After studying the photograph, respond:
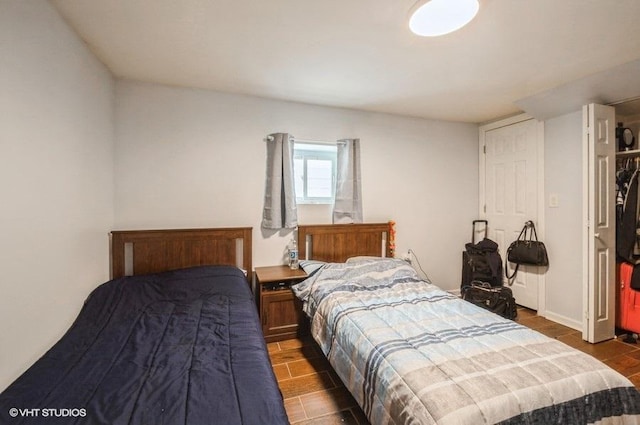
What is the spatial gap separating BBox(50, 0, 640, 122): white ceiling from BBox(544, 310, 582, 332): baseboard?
7.50ft

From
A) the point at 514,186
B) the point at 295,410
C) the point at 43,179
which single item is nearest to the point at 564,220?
the point at 514,186

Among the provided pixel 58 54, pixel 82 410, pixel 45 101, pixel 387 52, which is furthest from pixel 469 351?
pixel 58 54

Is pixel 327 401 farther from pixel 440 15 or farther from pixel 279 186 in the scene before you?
pixel 440 15

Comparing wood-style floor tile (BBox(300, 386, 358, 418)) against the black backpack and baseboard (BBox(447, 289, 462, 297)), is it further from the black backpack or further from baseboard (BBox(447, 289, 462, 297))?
baseboard (BBox(447, 289, 462, 297))

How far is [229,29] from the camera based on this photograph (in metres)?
1.74

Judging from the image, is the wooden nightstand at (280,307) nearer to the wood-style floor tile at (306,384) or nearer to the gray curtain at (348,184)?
the wood-style floor tile at (306,384)

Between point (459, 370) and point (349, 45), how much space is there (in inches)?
77.8

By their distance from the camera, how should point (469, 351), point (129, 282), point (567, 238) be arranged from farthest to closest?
point (567, 238)
point (129, 282)
point (469, 351)

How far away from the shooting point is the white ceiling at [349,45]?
5.10 ft

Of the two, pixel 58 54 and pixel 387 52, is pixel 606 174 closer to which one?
pixel 387 52

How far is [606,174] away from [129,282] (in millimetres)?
4120

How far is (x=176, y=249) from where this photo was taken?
2.56m

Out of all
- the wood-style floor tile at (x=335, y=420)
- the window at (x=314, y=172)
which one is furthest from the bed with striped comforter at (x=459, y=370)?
the window at (x=314, y=172)

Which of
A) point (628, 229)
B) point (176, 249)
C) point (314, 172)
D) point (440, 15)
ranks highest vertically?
point (440, 15)
